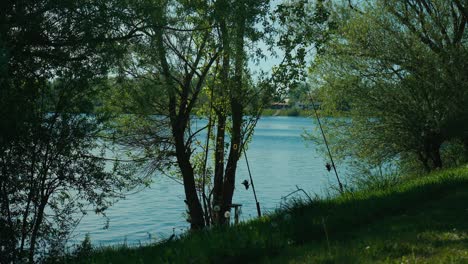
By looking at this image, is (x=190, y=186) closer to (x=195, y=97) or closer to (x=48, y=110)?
(x=195, y=97)

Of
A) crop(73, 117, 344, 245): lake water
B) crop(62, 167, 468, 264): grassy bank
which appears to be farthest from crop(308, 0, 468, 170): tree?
crop(62, 167, 468, 264): grassy bank

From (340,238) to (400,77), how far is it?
14.1 m

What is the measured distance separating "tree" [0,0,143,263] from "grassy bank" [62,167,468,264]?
3275 millimetres

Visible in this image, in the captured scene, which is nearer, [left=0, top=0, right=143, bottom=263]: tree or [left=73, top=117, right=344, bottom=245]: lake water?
[left=0, top=0, right=143, bottom=263]: tree

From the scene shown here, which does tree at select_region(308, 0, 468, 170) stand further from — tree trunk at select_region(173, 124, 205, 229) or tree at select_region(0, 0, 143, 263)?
tree at select_region(0, 0, 143, 263)

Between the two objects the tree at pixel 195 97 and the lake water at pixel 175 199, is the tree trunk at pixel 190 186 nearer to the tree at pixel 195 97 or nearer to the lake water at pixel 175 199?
the tree at pixel 195 97

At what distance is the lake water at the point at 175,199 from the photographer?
22594mm

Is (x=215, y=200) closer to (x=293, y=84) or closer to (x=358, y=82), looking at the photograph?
(x=293, y=84)

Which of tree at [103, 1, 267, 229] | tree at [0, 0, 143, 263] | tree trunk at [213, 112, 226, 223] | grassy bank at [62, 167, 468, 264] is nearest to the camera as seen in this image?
grassy bank at [62, 167, 468, 264]

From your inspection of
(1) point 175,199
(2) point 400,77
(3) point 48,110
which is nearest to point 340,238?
(3) point 48,110

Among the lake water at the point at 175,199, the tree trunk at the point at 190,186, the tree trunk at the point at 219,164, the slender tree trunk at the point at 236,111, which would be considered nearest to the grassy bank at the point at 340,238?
the lake water at the point at 175,199

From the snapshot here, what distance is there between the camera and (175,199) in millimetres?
29969

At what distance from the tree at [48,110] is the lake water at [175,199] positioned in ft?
7.29

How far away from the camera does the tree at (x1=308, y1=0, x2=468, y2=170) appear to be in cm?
1936
